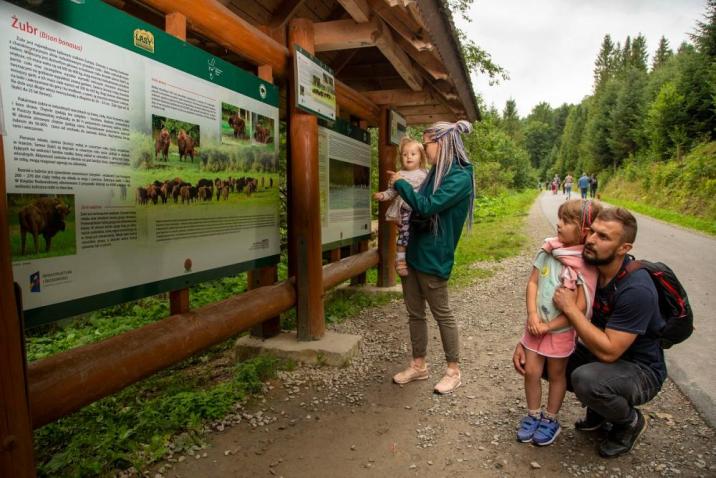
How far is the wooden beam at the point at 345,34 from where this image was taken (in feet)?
13.2

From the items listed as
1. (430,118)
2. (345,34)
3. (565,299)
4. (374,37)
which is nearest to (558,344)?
(565,299)

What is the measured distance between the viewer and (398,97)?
21.6ft

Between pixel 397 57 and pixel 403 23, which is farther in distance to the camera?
pixel 397 57

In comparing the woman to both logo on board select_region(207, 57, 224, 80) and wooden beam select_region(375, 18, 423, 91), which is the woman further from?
logo on board select_region(207, 57, 224, 80)

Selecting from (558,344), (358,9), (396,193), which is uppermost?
(358,9)

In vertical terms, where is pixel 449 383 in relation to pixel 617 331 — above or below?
below

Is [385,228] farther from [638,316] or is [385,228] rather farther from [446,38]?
[638,316]

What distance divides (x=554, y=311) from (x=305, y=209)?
2.35 metres

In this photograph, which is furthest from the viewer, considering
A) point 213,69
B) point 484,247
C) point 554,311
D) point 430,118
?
point 484,247

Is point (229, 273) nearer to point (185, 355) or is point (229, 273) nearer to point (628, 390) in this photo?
point (185, 355)

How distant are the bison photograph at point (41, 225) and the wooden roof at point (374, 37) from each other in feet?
4.33

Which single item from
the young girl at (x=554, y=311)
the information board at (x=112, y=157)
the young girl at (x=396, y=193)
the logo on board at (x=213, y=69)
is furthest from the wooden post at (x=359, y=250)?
the young girl at (x=554, y=311)

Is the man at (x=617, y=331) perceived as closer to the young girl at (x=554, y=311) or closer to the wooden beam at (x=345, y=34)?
the young girl at (x=554, y=311)

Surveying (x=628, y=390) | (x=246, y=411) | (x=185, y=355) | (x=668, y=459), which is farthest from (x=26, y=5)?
(x=668, y=459)
